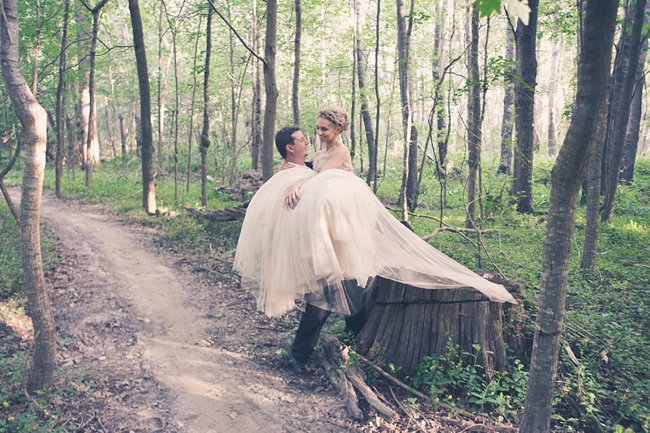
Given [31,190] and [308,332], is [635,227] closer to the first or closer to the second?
[308,332]

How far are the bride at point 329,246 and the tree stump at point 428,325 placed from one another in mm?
236

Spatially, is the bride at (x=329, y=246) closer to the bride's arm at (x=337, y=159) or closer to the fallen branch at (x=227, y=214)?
the bride's arm at (x=337, y=159)

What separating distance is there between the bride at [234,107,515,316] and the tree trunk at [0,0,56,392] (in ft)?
5.85

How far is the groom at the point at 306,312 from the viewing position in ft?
13.2

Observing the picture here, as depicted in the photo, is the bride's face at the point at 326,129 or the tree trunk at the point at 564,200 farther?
the bride's face at the point at 326,129

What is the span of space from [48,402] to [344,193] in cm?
316

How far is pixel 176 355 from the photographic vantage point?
481cm

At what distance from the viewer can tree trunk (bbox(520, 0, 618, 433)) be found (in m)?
2.27

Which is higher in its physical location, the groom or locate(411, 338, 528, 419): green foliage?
the groom

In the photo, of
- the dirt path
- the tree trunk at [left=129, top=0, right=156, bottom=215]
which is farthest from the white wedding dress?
the tree trunk at [left=129, top=0, right=156, bottom=215]

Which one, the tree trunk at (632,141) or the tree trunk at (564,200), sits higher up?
the tree trunk at (632,141)

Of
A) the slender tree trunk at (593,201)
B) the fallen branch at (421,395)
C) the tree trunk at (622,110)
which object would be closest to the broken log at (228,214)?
the fallen branch at (421,395)

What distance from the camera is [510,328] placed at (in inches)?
165

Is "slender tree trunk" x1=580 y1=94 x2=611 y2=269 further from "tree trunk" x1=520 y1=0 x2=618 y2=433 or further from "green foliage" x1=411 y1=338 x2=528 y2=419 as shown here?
"tree trunk" x1=520 y1=0 x2=618 y2=433
